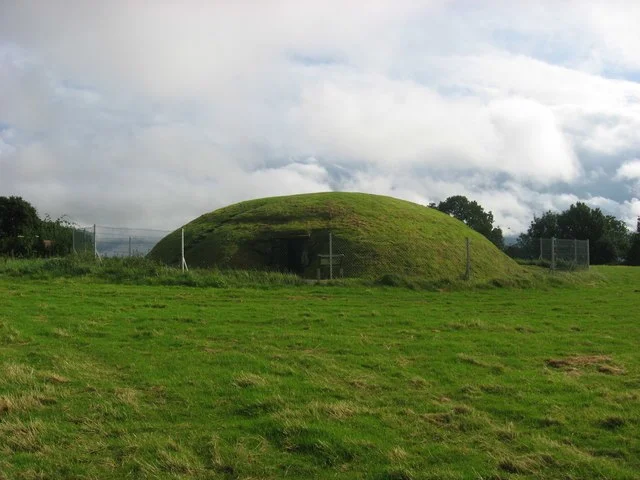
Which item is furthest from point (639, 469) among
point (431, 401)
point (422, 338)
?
point (422, 338)

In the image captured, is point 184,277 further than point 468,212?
No

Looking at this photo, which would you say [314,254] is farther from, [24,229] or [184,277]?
[24,229]

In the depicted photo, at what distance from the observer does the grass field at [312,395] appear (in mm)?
5066

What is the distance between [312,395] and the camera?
707 cm

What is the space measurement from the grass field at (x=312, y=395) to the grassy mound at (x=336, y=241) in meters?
12.4

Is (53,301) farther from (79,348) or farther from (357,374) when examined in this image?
(357,374)

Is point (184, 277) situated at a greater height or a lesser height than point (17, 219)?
lesser

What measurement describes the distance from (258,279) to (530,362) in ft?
45.7

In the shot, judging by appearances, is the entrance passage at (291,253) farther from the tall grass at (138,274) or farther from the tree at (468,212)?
the tree at (468,212)

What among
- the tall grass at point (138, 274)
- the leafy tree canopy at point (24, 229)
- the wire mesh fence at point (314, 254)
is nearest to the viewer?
the tall grass at point (138, 274)

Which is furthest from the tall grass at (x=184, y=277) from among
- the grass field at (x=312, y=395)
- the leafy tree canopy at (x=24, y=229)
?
the leafy tree canopy at (x=24, y=229)

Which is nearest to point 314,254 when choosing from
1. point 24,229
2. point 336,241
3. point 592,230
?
point 336,241

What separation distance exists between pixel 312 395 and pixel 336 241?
2054 cm

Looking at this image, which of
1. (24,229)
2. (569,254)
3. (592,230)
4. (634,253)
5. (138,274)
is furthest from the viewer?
(592,230)
